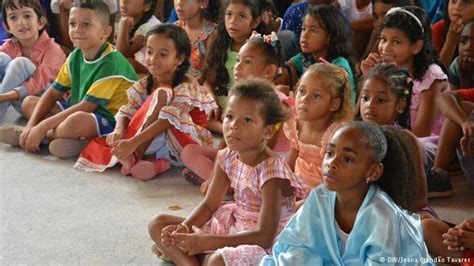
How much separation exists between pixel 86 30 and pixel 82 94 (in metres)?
0.26

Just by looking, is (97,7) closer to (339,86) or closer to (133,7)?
(133,7)

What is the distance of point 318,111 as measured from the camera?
8.15 feet

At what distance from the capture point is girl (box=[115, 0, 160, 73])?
12.6 ft

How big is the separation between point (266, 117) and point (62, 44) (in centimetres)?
238

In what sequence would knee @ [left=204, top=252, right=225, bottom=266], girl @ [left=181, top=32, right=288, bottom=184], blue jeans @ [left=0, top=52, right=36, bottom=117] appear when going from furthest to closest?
blue jeans @ [left=0, top=52, right=36, bottom=117] → girl @ [left=181, top=32, right=288, bottom=184] → knee @ [left=204, top=252, right=225, bottom=266]

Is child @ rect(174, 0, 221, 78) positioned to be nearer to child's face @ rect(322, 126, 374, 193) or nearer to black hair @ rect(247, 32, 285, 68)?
black hair @ rect(247, 32, 285, 68)

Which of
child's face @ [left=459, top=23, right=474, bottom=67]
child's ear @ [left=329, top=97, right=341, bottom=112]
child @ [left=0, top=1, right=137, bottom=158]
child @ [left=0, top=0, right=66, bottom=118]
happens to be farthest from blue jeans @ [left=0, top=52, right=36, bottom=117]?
child's face @ [left=459, top=23, right=474, bottom=67]

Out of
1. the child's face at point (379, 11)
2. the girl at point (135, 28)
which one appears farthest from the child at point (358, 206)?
the girl at point (135, 28)

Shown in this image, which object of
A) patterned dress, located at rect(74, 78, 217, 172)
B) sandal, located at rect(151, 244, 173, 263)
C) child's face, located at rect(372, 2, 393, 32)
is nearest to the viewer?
sandal, located at rect(151, 244, 173, 263)

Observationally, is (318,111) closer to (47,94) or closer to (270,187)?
(270,187)

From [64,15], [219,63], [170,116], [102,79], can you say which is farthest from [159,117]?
[64,15]

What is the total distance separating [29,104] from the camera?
11.5 feet

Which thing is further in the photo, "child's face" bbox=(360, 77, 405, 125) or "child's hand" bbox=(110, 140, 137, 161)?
"child's hand" bbox=(110, 140, 137, 161)

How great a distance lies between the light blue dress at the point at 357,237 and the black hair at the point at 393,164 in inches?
0.9
